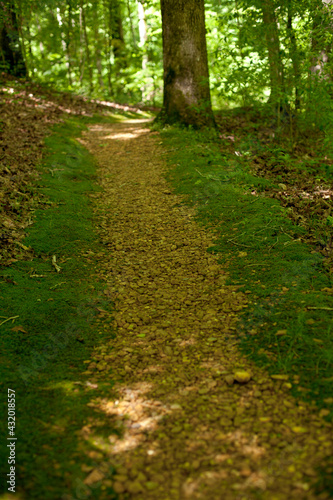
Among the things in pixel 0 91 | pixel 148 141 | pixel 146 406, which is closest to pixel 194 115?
pixel 148 141

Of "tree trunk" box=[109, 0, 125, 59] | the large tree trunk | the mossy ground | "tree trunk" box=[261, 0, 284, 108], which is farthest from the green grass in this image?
"tree trunk" box=[109, 0, 125, 59]

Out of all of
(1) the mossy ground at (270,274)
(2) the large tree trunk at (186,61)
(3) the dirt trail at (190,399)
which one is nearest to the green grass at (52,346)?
(3) the dirt trail at (190,399)

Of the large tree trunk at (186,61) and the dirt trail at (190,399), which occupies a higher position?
the large tree trunk at (186,61)

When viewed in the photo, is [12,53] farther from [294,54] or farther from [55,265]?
[55,265]

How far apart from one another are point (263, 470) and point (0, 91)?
12329 millimetres

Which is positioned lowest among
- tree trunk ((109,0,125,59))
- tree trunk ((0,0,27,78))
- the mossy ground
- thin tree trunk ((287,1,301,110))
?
the mossy ground

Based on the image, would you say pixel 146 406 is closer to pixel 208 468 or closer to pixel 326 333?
pixel 208 468

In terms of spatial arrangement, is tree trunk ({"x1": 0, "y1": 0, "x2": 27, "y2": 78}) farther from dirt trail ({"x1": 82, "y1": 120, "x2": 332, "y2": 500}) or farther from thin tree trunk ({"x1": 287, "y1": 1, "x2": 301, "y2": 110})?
dirt trail ({"x1": 82, "y1": 120, "x2": 332, "y2": 500})

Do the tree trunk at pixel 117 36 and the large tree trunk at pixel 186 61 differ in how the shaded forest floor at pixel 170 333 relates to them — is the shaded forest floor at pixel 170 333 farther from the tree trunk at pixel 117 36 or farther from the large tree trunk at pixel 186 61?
the tree trunk at pixel 117 36

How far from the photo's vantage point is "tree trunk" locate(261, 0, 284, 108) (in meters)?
7.33

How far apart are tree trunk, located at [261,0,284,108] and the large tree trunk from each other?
1674 mm

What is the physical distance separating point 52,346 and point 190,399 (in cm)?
123

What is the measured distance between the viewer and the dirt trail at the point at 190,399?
6.57ft

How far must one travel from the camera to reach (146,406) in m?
2.54
